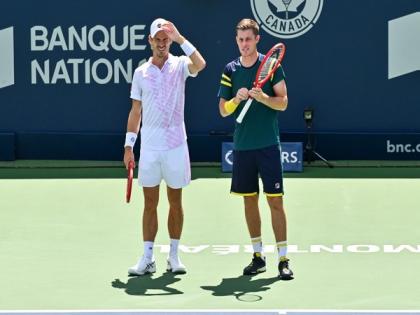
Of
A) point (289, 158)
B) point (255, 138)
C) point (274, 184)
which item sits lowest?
point (289, 158)

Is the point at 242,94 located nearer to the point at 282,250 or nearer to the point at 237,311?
the point at 282,250

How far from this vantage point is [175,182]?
7469mm

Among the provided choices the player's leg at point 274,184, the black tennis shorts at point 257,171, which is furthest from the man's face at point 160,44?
the player's leg at point 274,184

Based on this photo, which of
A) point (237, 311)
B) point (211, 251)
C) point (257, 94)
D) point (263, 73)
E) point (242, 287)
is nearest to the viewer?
point (237, 311)

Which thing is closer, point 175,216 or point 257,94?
point 257,94

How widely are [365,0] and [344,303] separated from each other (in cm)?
880

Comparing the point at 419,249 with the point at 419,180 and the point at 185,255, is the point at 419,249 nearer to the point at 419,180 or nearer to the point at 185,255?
the point at 185,255

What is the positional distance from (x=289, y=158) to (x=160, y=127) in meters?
6.40

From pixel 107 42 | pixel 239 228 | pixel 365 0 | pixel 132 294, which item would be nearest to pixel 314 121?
pixel 365 0

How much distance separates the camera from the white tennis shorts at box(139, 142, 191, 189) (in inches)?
293

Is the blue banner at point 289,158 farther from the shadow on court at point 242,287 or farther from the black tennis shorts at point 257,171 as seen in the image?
the shadow on court at point 242,287

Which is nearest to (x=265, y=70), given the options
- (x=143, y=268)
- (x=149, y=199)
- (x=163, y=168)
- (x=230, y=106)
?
(x=230, y=106)

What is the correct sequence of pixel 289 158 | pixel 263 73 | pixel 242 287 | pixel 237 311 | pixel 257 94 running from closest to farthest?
pixel 237 311 → pixel 242 287 → pixel 257 94 → pixel 263 73 → pixel 289 158

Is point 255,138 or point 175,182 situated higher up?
point 255,138
